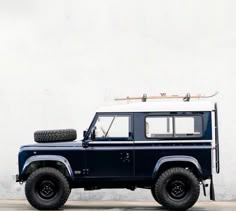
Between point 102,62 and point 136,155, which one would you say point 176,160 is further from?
point 102,62

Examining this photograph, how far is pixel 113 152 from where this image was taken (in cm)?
1270

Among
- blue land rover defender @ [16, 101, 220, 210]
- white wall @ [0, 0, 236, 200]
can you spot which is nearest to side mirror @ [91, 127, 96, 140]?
blue land rover defender @ [16, 101, 220, 210]

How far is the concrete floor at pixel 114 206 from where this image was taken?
13555mm

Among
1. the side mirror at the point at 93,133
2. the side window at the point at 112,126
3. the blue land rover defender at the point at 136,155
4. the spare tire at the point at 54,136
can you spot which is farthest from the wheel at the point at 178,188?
the spare tire at the point at 54,136

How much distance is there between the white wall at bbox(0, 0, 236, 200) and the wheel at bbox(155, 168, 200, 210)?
3.76 metres

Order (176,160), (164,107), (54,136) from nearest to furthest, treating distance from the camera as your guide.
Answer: (176,160) → (164,107) → (54,136)

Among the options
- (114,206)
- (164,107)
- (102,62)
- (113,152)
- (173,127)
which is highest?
(102,62)

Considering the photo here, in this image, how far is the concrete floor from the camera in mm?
13555

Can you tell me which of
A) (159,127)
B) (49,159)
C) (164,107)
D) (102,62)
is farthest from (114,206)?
(102,62)

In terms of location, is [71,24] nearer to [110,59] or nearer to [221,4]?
[110,59]

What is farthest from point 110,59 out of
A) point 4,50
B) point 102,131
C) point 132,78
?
point 102,131

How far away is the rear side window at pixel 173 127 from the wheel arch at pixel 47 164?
1643 millimetres

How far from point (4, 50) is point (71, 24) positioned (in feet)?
5.82

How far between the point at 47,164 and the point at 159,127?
7.47ft
